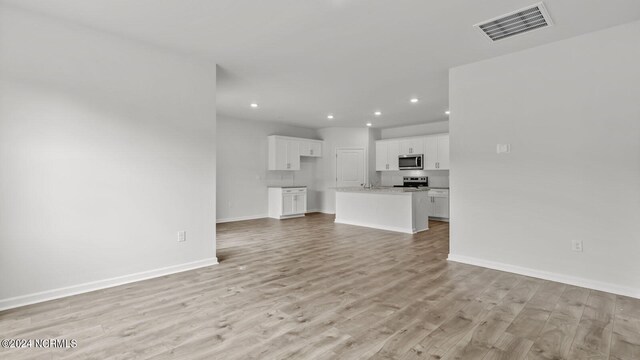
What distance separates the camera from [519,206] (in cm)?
368

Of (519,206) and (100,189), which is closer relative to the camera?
(100,189)

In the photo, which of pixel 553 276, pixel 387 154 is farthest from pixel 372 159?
pixel 553 276

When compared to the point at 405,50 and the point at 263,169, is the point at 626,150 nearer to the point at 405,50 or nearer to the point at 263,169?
the point at 405,50

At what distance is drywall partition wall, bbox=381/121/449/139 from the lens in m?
8.31

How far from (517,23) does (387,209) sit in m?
4.25

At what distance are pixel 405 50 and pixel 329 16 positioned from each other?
121 centimetres

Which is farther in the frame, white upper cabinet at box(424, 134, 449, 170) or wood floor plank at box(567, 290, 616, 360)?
white upper cabinet at box(424, 134, 449, 170)

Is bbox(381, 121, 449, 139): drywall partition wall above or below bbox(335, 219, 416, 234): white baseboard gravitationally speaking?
above

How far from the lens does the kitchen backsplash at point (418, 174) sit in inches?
329

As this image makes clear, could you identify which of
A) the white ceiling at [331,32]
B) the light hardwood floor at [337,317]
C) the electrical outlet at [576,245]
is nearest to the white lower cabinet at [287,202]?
the white ceiling at [331,32]

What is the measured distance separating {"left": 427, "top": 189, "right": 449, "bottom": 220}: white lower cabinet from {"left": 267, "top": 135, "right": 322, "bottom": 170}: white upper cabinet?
3669mm

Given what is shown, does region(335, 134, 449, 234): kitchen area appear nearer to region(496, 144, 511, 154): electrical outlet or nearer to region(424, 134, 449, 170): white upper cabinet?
region(424, 134, 449, 170): white upper cabinet

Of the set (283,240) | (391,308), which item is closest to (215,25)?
(391,308)

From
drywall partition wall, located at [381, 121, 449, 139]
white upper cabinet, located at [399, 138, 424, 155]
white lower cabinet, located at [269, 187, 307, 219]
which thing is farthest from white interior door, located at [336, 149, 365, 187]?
white lower cabinet, located at [269, 187, 307, 219]
